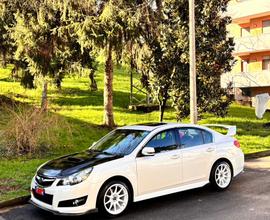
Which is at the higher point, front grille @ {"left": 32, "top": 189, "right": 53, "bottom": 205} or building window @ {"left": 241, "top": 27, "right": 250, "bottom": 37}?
building window @ {"left": 241, "top": 27, "right": 250, "bottom": 37}

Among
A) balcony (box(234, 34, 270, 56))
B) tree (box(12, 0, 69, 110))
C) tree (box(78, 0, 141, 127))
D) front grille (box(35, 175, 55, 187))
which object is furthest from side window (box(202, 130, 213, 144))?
balcony (box(234, 34, 270, 56))

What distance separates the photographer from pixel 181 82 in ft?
51.1

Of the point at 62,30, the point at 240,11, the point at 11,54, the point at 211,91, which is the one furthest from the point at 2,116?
the point at 240,11

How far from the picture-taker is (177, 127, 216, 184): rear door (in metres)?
8.02

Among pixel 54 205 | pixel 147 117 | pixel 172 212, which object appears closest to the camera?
pixel 54 205

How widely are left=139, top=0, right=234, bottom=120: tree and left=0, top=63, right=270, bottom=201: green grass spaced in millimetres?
2249

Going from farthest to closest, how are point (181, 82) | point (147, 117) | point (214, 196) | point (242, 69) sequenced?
point (242, 69)
point (147, 117)
point (181, 82)
point (214, 196)

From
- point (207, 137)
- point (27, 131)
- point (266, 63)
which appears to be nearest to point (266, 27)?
point (266, 63)

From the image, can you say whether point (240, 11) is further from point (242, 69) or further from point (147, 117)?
point (147, 117)

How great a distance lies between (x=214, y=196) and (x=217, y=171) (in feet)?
1.97

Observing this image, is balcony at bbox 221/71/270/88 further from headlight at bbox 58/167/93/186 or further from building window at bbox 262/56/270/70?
headlight at bbox 58/167/93/186

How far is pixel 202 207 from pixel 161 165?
3.38ft

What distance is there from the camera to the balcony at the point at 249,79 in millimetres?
30156

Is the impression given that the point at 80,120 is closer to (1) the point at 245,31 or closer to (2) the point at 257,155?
(2) the point at 257,155
